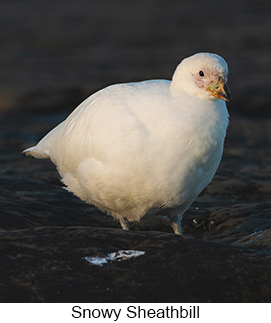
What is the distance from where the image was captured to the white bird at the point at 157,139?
244 inches

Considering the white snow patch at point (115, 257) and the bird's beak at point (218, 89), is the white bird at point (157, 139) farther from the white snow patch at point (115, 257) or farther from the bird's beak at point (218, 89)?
the white snow patch at point (115, 257)

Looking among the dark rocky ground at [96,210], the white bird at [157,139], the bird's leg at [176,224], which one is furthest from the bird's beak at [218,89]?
the bird's leg at [176,224]

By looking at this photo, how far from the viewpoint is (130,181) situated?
648 cm

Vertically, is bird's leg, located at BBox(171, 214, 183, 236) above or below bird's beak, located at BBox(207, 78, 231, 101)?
below

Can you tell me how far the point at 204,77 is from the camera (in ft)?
20.4

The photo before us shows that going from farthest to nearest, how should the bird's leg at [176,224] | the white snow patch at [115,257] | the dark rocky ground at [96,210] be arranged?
the bird's leg at [176,224]
the white snow patch at [115,257]
the dark rocky ground at [96,210]

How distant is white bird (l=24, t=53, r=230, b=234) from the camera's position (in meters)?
6.19

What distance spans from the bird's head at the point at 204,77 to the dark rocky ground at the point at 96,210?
1319mm

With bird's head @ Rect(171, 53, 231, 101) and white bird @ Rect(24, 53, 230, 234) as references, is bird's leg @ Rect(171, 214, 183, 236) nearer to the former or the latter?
white bird @ Rect(24, 53, 230, 234)

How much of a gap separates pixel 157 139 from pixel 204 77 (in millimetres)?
698

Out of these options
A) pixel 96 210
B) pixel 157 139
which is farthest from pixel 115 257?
pixel 96 210

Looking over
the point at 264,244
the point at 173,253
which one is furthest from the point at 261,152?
the point at 173,253

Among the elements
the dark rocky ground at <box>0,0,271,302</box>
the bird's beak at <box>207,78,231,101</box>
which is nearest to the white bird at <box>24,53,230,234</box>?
the bird's beak at <box>207,78,231,101</box>

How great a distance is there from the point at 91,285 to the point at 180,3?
53.3 ft
